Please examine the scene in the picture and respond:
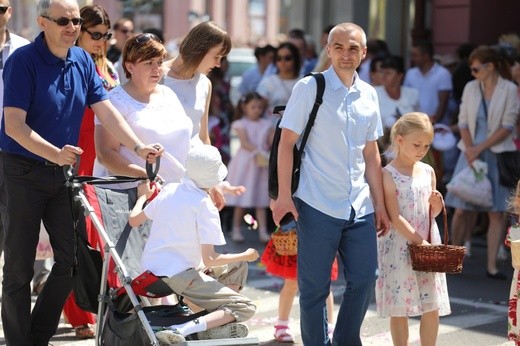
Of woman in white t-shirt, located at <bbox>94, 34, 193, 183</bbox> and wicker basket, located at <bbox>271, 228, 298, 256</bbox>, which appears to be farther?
wicker basket, located at <bbox>271, 228, 298, 256</bbox>

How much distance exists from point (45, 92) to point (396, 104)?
582 cm

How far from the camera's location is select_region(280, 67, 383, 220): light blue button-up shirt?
19.8 feet

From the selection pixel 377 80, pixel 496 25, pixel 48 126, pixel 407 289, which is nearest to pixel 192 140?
pixel 48 126

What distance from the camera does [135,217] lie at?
5746mm

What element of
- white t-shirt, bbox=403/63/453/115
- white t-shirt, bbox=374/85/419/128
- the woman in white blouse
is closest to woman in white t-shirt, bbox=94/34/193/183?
white t-shirt, bbox=374/85/419/128

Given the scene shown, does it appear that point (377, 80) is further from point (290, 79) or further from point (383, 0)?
point (383, 0)

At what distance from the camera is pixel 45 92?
6027 millimetres

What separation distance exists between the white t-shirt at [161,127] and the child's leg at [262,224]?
17.8 ft

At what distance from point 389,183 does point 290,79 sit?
628 cm

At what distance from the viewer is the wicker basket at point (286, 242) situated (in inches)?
278

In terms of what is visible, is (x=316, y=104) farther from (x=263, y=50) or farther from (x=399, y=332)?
(x=263, y=50)

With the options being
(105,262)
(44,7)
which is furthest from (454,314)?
(44,7)

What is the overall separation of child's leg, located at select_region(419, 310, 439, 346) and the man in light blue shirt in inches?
18.6

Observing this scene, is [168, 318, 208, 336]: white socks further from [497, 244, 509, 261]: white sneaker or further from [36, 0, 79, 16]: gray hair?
[497, 244, 509, 261]: white sneaker
